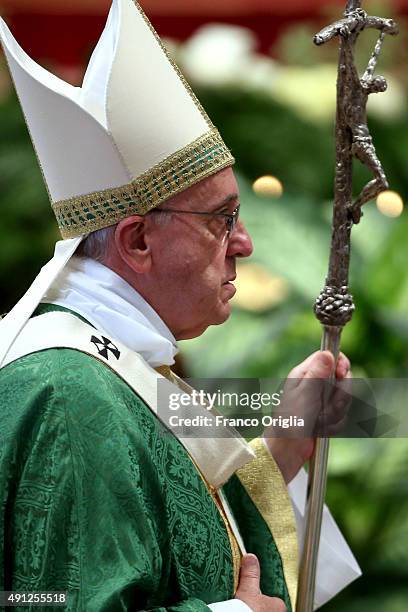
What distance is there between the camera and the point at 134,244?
1676 millimetres

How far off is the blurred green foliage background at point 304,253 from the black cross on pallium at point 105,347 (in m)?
1.96

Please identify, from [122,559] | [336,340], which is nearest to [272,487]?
[336,340]

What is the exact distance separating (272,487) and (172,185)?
0.56 m

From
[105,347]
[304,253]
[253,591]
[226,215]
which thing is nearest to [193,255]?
[226,215]

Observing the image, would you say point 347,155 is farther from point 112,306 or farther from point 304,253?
point 304,253

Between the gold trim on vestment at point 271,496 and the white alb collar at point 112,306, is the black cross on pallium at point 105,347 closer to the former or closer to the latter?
the white alb collar at point 112,306

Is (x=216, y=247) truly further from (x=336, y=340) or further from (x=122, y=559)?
(x=122, y=559)

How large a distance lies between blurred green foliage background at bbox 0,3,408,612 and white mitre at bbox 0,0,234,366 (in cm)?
194

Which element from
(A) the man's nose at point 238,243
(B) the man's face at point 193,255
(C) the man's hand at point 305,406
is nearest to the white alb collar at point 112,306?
(B) the man's face at point 193,255

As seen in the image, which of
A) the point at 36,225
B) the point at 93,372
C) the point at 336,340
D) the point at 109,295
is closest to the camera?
the point at 93,372

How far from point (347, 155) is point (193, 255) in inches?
10.9

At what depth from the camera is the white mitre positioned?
1.66m

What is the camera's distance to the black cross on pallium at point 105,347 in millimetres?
1611

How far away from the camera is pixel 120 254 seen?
1675 mm
